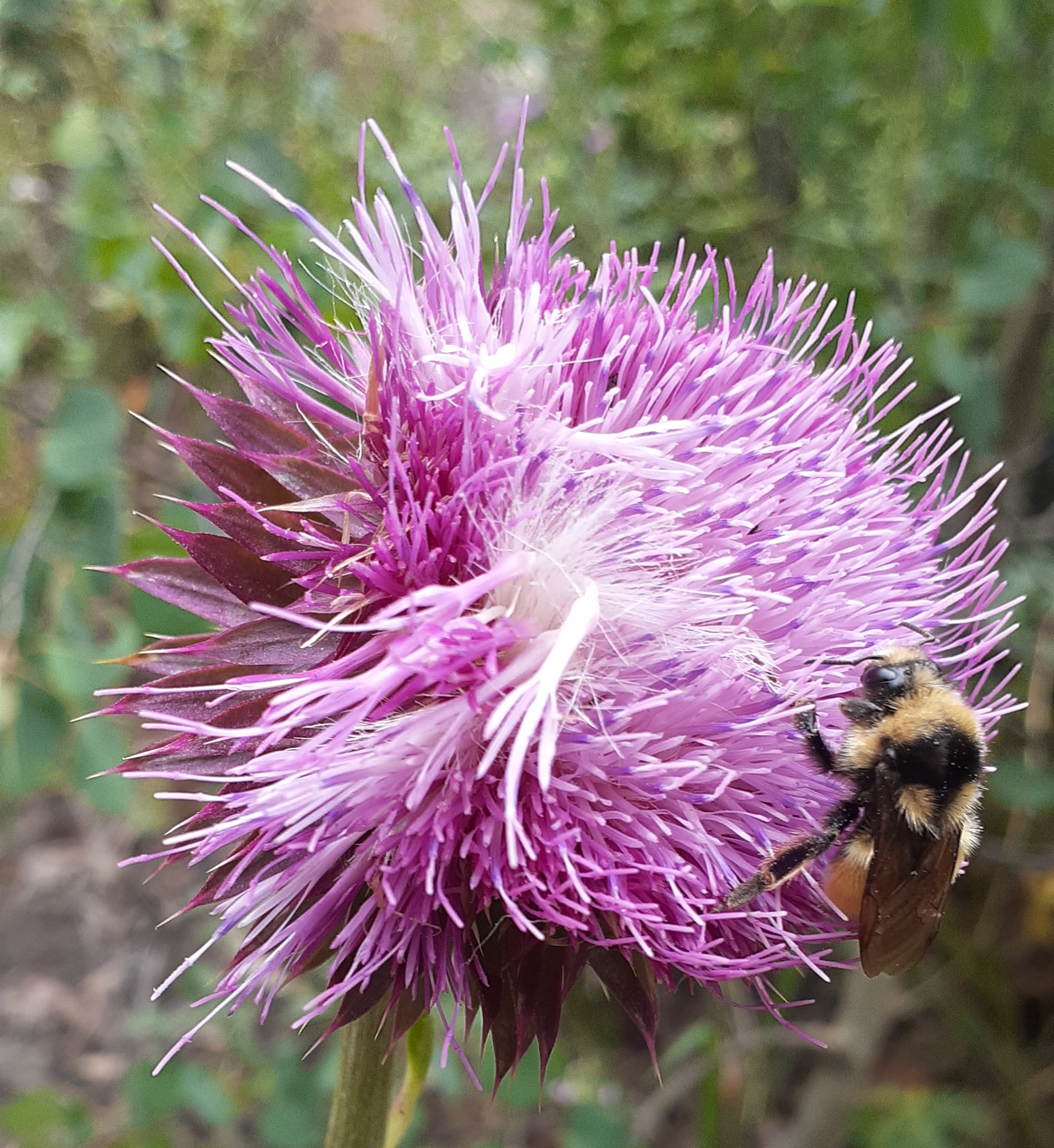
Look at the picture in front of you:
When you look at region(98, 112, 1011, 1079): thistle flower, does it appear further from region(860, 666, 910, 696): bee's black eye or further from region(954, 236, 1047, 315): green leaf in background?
region(954, 236, 1047, 315): green leaf in background

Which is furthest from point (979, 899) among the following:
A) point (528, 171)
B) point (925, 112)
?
point (528, 171)

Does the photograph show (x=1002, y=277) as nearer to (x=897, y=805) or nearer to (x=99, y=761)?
(x=897, y=805)

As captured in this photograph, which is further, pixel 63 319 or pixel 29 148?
pixel 29 148

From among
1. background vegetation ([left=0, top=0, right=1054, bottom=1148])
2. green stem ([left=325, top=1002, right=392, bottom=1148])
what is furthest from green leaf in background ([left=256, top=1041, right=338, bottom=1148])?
green stem ([left=325, top=1002, right=392, bottom=1148])

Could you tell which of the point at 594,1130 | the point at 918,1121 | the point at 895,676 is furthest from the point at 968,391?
the point at 918,1121

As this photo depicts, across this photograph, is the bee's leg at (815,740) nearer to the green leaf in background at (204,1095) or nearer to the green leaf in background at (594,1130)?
the green leaf in background at (594,1130)

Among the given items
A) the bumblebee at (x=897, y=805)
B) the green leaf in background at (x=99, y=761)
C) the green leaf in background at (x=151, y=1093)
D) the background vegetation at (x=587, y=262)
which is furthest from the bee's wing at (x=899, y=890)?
the green leaf in background at (x=151, y=1093)

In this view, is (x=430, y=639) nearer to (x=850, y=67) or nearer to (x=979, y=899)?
(x=850, y=67)
